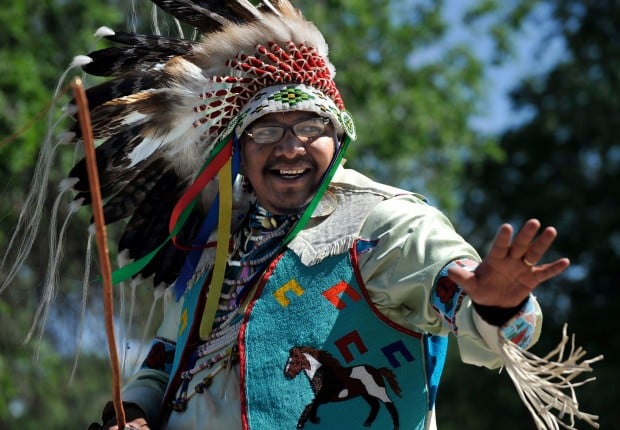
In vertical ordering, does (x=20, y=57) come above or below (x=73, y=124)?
above

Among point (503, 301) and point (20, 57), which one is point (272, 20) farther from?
point (20, 57)

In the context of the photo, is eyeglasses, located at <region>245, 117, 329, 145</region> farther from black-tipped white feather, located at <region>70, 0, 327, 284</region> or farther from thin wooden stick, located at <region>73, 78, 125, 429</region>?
thin wooden stick, located at <region>73, 78, 125, 429</region>

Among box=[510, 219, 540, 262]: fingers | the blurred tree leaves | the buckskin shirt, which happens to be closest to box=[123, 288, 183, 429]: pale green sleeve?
the buckskin shirt

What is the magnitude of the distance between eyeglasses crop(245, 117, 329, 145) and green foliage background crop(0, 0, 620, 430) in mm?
4008

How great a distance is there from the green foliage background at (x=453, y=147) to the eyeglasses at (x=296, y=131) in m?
4.01

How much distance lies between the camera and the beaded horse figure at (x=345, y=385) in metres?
3.17

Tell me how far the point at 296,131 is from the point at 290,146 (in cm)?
5

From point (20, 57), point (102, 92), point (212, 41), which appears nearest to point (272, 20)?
point (212, 41)

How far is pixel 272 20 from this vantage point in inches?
143

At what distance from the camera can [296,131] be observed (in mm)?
3459

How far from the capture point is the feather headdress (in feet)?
11.8

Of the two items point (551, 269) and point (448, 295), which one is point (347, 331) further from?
point (551, 269)

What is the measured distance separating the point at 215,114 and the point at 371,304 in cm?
90

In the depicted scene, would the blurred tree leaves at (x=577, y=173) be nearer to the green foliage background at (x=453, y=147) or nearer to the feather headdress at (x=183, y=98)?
the green foliage background at (x=453, y=147)
